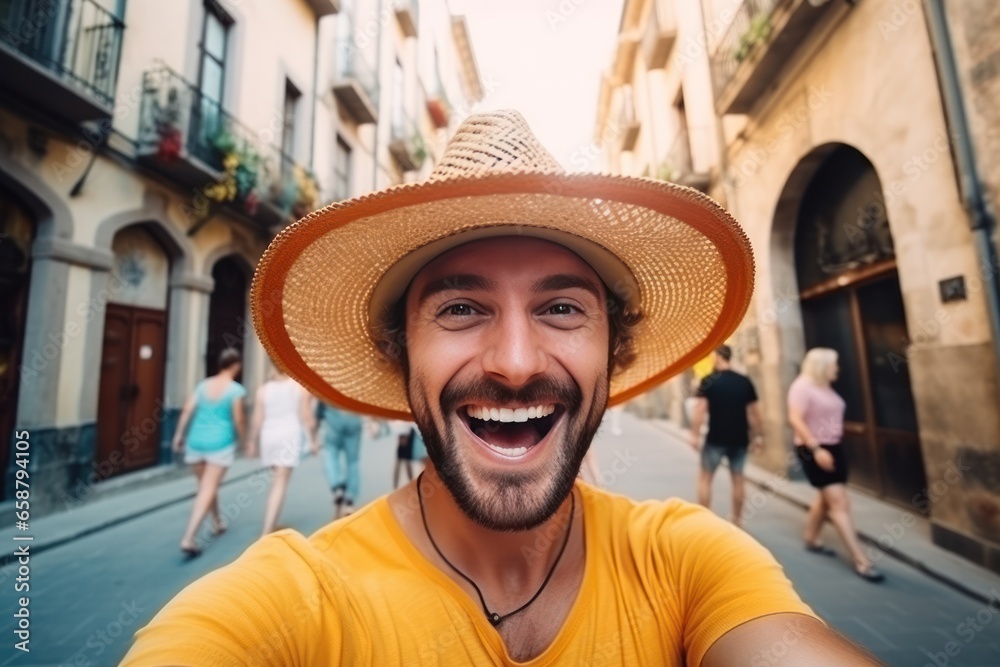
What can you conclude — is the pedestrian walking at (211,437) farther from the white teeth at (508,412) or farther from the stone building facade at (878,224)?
the stone building facade at (878,224)

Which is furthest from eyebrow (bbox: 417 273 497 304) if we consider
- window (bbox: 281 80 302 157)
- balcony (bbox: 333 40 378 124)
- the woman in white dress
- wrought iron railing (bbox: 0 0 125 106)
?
balcony (bbox: 333 40 378 124)

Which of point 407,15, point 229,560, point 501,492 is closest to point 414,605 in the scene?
point 501,492

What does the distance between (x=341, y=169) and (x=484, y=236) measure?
13.9 m

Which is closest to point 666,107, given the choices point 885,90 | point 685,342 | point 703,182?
point 703,182

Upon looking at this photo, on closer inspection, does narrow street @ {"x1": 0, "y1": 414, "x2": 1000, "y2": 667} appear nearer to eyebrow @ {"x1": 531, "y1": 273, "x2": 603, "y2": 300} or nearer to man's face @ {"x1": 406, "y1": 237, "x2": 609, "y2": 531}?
man's face @ {"x1": 406, "y1": 237, "x2": 609, "y2": 531}

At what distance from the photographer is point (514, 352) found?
1238mm

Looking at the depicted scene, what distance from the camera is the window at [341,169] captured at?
13125mm

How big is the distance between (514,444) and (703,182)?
33.1ft

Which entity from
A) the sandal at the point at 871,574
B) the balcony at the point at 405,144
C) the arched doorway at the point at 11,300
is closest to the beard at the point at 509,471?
the sandal at the point at 871,574

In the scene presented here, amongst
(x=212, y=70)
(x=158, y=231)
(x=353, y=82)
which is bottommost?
(x=158, y=231)

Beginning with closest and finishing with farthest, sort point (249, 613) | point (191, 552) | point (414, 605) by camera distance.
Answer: point (249, 613) → point (414, 605) → point (191, 552)

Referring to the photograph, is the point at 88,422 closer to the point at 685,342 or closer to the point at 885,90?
the point at 685,342

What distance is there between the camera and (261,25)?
9719 mm

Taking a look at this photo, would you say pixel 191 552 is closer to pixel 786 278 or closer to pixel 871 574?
pixel 871 574
